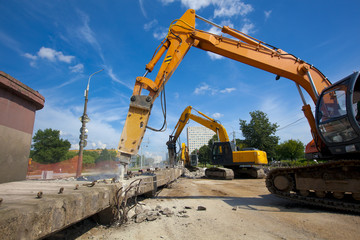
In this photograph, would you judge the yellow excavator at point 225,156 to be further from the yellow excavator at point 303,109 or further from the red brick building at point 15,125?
the red brick building at point 15,125

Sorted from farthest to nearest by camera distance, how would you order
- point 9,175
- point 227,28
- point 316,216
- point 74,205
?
point 227,28, point 316,216, point 9,175, point 74,205

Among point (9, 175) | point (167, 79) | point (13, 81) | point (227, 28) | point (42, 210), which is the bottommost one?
point (42, 210)

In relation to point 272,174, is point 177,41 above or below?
above

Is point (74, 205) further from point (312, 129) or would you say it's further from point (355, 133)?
point (312, 129)

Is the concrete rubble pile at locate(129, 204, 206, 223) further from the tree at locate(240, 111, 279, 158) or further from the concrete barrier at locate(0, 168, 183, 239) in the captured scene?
the tree at locate(240, 111, 279, 158)

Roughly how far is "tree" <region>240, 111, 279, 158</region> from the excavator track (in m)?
33.3

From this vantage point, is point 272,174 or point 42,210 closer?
point 42,210

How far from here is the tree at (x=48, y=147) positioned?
40966 mm

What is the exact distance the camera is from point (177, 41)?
6.32m

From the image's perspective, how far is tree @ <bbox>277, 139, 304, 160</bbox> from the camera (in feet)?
134

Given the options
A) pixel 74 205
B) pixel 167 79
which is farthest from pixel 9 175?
pixel 167 79

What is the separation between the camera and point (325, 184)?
16.8ft

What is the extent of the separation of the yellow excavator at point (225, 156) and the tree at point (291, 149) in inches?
1187

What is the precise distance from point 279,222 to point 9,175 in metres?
5.34
